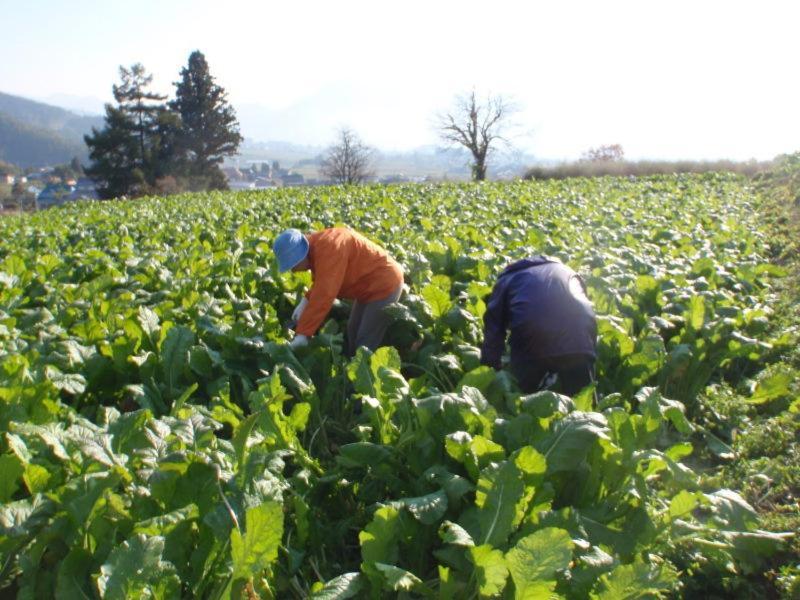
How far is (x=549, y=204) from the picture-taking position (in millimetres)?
14992

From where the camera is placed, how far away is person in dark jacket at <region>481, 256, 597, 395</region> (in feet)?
14.0

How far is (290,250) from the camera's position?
5.10 m

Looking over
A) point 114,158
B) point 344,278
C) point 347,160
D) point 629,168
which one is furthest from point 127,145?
point 344,278

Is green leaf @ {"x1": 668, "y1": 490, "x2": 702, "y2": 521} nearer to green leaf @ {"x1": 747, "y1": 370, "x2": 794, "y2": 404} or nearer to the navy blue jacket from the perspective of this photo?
the navy blue jacket

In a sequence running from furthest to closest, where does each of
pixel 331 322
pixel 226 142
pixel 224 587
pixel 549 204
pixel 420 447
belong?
pixel 226 142 → pixel 549 204 → pixel 331 322 → pixel 420 447 → pixel 224 587

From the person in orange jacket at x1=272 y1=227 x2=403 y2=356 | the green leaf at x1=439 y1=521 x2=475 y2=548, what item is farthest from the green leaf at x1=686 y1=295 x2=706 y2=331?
the green leaf at x1=439 y1=521 x2=475 y2=548

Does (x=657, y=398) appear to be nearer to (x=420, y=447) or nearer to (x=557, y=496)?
(x=557, y=496)

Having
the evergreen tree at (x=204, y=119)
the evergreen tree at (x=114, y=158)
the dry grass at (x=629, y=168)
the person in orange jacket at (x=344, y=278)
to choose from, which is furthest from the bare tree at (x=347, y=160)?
the person in orange jacket at (x=344, y=278)

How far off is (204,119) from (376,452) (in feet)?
188

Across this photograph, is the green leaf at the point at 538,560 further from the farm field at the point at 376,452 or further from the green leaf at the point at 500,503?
the green leaf at the point at 500,503

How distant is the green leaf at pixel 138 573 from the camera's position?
2.12 meters

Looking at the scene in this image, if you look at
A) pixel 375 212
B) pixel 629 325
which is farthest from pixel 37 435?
pixel 375 212

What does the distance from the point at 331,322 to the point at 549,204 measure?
1087cm

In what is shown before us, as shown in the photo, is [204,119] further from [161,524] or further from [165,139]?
[161,524]
